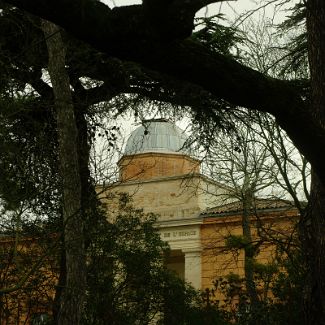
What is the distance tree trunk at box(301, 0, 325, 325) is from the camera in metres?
5.13

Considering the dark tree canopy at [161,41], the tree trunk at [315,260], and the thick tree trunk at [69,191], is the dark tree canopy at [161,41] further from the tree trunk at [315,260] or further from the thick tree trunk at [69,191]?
the thick tree trunk at [69,191]

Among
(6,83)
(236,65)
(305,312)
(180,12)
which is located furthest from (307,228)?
(6,83)

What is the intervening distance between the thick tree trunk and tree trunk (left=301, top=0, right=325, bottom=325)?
10.2 ft

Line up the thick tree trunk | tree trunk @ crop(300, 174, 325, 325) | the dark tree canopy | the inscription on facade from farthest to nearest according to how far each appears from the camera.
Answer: the inscription on facade
the thick tree trunk
tree trunk @ crop(300, 174, 325, 325)
the dark tree canopy

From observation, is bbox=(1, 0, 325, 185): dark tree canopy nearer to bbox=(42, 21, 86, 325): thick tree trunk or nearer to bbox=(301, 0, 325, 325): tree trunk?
bbox=(301, 0, 325, 325): tree trunk

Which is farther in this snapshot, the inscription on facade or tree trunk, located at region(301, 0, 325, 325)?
the inscription on facade

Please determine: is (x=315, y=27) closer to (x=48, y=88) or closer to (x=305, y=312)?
(x=305, y=312)

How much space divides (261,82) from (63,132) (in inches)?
188

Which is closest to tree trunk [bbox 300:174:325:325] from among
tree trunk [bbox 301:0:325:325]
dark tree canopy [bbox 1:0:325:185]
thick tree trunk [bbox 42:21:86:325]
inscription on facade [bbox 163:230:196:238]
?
tree trunk [bbox 301:0:325:325]

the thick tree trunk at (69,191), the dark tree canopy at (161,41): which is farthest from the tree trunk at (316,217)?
the thick tree trunk at (69,191)

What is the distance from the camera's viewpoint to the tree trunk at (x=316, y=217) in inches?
202

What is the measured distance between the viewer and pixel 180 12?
10.6 feet

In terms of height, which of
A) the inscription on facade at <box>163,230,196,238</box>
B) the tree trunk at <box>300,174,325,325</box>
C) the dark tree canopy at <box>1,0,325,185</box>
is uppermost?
the inscription on facade at <box>163,230,196,238</box>

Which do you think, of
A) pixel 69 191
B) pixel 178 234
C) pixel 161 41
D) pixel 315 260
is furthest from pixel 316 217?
pixel 178 234
